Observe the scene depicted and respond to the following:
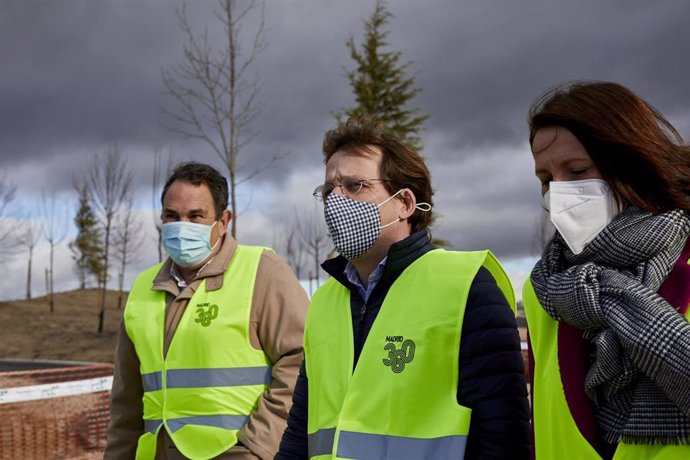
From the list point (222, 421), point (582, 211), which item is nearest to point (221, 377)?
point (222, 421)

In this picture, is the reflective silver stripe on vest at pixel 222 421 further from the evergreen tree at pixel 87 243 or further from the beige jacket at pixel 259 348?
the evergreen tree at pixel 87 243

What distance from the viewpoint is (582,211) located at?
2363 millimetres

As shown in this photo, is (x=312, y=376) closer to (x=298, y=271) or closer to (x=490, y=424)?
(x=490, y=424)

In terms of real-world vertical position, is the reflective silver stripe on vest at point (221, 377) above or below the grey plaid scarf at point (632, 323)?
below

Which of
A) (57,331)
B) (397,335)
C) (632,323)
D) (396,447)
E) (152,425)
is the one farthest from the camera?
(57,331)

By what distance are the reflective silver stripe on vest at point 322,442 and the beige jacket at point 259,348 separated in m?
1.09

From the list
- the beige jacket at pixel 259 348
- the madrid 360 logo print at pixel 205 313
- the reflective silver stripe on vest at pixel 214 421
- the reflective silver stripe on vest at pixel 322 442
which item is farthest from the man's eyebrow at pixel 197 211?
the reflective silver stripe on vest at pixel 322 442

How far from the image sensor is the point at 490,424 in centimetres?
271

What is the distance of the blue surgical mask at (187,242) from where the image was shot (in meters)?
4.75

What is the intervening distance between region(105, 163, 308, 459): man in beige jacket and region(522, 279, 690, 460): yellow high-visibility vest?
2019mm

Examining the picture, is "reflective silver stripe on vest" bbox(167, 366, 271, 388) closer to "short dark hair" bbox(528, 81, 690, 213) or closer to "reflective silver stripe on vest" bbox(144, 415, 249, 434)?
"reflective silver stripe on vest" bbox(144, 415, 249, 434)

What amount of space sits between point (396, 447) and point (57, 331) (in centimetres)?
3314

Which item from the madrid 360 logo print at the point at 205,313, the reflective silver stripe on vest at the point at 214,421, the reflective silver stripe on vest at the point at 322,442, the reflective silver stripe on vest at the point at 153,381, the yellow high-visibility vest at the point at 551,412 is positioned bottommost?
the reflective silver stripe on vest at the point at 214,421

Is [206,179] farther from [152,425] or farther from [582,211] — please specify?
[582,211]
